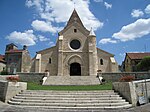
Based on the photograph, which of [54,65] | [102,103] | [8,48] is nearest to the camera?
[102,103]

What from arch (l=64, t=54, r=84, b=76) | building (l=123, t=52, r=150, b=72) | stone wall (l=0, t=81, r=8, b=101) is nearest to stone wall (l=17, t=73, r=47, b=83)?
arch (l=64, t=54, r=84, b=76)

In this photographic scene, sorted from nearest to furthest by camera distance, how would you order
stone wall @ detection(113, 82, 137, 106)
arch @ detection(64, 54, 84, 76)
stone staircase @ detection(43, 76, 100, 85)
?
stone wall @ detection(113, 82, 137, 106) → stone staircase @ detection(43, 76, 100, 85) → arch @ detection(64, 54, 84, 76)

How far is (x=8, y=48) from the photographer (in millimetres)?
49969

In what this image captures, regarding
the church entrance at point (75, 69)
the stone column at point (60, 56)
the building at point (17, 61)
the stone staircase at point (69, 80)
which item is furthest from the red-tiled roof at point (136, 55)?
the building at point (17, 61)

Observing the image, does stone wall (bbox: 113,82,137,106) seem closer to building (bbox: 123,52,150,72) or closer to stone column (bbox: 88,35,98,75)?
stone column (bbox: 88,35,98,75)

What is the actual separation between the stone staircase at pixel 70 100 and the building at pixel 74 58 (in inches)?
756

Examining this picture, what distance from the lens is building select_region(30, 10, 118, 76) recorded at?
3155cm

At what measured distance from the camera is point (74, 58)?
3238 centimetres

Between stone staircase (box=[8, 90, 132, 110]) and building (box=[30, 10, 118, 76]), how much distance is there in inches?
756

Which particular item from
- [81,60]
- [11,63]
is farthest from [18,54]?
[81,60]

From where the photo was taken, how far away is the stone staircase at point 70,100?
9.54 metres

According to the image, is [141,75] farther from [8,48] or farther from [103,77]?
[8,48]

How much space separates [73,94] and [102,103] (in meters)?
2.37

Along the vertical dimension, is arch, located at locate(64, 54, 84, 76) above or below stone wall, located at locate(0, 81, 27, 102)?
above
